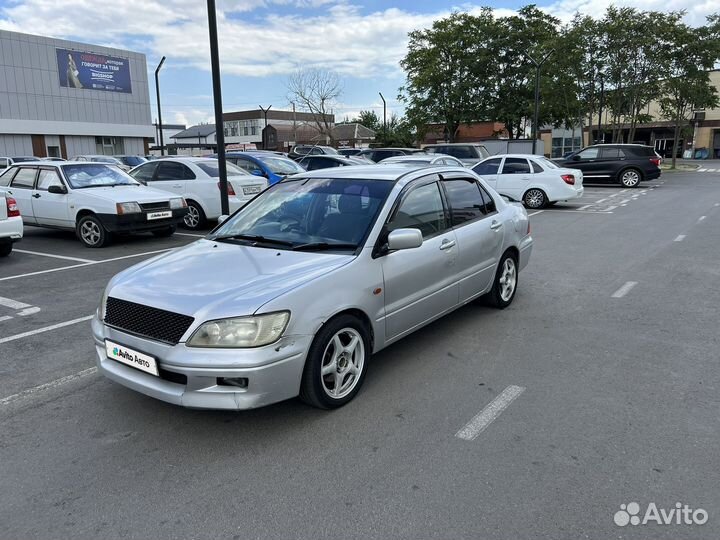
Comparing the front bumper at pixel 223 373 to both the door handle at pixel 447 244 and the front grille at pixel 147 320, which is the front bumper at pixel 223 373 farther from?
the door handle at pixel 447 244

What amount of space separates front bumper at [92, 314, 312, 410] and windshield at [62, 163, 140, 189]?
8.52m

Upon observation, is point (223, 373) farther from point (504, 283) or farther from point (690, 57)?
point (690, 57)

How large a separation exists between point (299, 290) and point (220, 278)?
575 millimetres

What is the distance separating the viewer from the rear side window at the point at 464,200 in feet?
17.4

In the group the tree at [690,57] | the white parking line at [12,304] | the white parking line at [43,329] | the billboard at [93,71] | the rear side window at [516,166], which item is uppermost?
the billboard at [93,71]

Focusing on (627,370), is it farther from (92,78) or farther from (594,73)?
(92,78)

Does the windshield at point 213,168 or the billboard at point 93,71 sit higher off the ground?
the billboard at point 93,71

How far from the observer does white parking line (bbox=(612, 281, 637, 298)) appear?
6836mm

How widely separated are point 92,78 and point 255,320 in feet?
171

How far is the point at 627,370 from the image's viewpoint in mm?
4531

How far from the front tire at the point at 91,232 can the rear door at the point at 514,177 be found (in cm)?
1106

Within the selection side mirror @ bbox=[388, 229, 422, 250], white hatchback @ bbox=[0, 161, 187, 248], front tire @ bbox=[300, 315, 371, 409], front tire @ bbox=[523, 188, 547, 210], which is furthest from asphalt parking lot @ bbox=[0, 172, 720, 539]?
front tire @ bbox=[523, 188, 547, 210]

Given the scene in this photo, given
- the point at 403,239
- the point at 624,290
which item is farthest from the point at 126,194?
the point at 624,290

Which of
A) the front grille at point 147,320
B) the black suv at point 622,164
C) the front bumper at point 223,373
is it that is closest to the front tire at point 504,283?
the front bumper at point 223,373
